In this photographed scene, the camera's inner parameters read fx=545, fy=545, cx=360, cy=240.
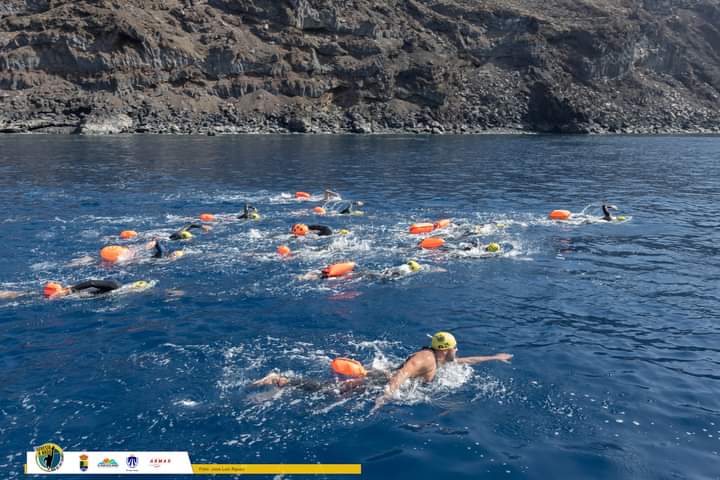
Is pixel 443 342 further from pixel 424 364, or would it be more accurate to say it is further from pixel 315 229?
pixel 315 229

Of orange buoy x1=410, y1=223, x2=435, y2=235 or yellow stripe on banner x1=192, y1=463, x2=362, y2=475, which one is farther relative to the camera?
orange buoy x1=410, y1=223, x2=435, y2=235

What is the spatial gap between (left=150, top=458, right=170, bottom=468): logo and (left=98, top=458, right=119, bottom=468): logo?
0.56 metres

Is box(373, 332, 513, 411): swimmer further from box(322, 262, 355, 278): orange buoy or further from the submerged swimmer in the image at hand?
the submerged swimmer

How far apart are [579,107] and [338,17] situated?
50.7m

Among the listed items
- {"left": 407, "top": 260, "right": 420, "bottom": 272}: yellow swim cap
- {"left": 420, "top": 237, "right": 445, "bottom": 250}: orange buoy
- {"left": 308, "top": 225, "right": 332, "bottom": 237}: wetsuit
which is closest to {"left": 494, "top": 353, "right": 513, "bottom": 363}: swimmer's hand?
{"left": 407, "top": 260, "right": 420, "bottom": 272}: yellow swim cap

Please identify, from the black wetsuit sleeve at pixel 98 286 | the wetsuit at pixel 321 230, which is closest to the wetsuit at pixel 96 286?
the black wetsuit sleeve at pixel 98 286

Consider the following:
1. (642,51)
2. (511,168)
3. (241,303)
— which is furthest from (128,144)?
(642,51)

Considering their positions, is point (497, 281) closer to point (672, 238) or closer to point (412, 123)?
point (672, 238)

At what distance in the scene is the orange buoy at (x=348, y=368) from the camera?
37.6 feet

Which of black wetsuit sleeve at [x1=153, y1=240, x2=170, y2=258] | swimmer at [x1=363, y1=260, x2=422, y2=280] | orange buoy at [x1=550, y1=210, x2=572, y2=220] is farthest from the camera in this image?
orange buoy at [x1=550, y1=210, x2=572, y2=220]

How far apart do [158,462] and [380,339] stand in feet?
21.0

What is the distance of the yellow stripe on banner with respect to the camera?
28.6 feet

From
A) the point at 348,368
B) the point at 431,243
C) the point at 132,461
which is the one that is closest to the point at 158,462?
the point at 132,461

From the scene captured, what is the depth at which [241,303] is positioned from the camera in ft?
53.1
